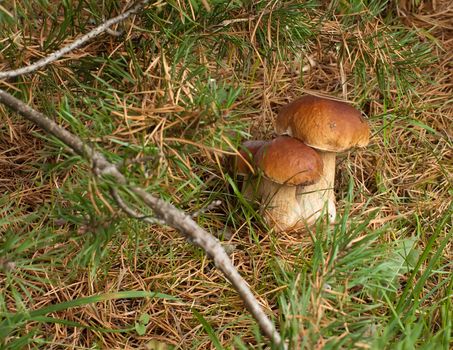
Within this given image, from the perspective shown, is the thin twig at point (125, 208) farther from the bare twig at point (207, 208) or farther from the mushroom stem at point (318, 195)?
the mushroom stem at point (318, 195)

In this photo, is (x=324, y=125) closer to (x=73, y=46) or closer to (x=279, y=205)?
(x=279, y=205)

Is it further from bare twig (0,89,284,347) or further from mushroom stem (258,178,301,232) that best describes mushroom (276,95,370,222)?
bare twig (0,89,284,347)

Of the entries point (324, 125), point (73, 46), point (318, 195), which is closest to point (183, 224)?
point (73, 46)

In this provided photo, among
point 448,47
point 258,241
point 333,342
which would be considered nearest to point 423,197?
point 258,241

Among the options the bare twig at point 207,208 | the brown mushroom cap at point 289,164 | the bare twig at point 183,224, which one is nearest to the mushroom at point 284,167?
the brown mushroom cap at point 289,164

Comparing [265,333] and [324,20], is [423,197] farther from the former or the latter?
[265,333]
